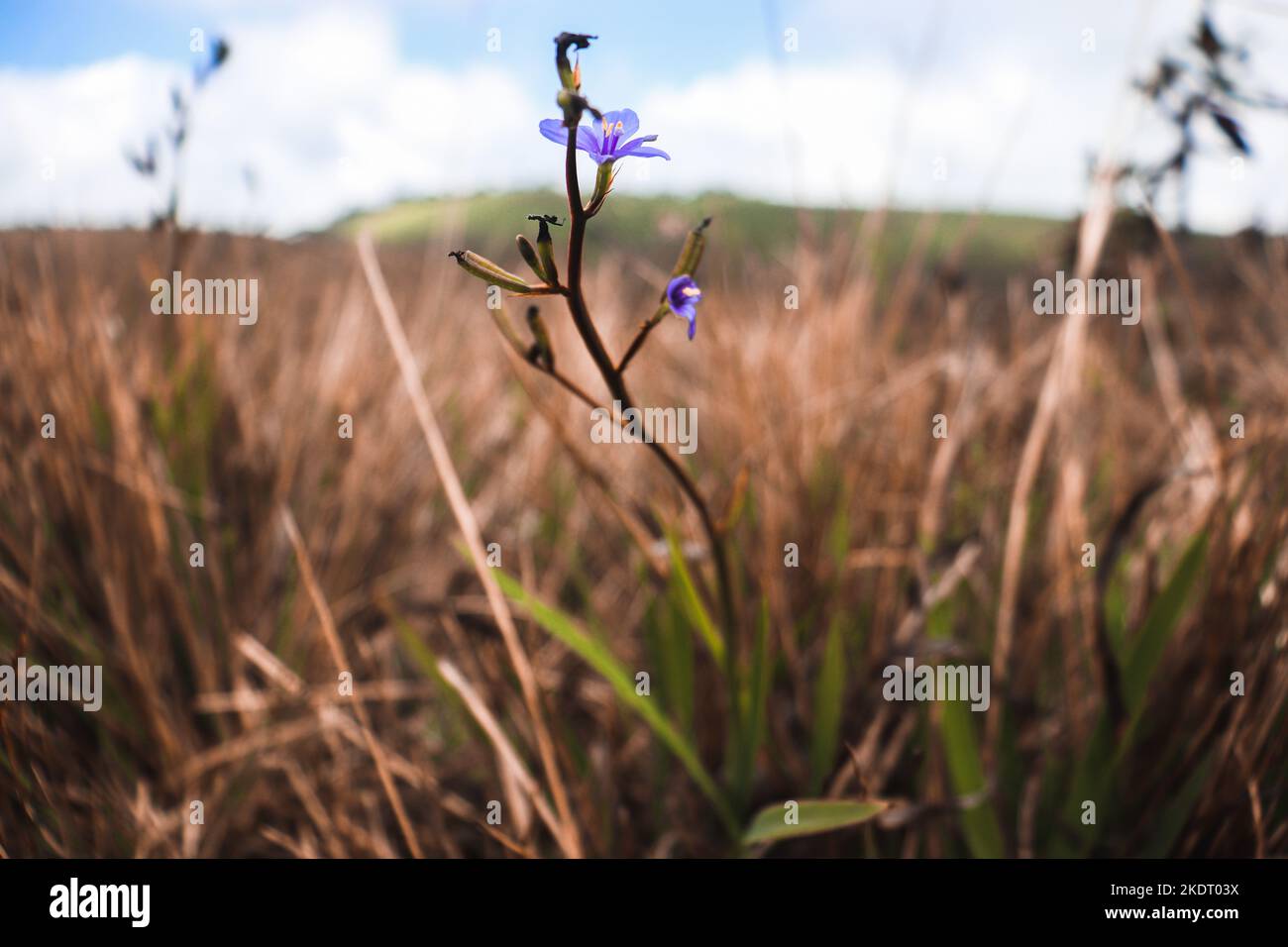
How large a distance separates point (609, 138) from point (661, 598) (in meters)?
0.74

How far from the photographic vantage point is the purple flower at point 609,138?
43 cm

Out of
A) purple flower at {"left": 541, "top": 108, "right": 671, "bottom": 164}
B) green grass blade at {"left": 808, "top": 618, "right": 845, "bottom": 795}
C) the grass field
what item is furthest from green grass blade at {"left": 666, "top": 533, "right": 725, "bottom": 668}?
purple flower at {"left": 541, "top": 108, "right": 671, "bottom": 164}

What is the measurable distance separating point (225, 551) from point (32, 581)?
39cm

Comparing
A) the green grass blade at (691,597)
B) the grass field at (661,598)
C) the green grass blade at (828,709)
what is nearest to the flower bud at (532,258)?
the grass field at (661,598)

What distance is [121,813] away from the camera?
100 centimetres

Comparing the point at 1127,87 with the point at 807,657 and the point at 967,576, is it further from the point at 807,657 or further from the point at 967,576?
the point at 807,657

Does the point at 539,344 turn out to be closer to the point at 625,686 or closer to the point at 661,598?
the point at 625,686

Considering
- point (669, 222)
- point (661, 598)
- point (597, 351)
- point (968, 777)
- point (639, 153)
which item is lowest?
point (968, 777)

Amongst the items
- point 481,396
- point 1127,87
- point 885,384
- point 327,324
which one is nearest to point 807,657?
point 885,384

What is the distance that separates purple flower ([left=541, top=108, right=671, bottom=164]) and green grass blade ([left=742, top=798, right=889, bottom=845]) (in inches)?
22.0

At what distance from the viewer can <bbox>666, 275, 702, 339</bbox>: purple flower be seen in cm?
46

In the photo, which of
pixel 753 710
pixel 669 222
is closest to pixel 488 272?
pixel 753 710

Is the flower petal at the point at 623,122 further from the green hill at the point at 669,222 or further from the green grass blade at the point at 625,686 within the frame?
the green grass blade at the point at 625,686

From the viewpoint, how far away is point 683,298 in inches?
19.1
